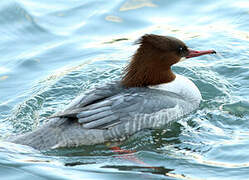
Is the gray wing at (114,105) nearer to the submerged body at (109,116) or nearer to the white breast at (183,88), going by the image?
the submerged body at (109,116)

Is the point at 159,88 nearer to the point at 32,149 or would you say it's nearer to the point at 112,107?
the point at 112,107

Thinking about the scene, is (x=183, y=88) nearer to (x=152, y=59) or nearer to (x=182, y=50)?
(x=182, y=50)

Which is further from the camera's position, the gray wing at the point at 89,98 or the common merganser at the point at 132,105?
the gray wing at the point at 89,98

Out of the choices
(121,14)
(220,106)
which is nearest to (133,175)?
(220,106)

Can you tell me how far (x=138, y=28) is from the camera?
10.8 metres

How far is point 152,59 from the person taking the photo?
725 cm

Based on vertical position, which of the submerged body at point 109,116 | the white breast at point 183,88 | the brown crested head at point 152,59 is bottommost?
the submerged body at point 109,116

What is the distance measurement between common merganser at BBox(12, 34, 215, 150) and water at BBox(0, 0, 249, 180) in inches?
5.6

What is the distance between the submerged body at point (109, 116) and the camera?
6.44m

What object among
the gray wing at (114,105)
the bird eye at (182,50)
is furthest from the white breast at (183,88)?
the bird eye at (182,50)

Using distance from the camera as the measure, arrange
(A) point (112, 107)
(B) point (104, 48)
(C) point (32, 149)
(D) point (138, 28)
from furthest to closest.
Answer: (D) point (138, 28), (B) point (104, 48), (A) point (112, 107), (C) point (32, 149)

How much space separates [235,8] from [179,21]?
1.39 m

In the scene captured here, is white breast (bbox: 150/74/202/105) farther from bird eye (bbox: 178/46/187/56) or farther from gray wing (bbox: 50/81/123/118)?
gray wing (bbox: 50/81/123/118)

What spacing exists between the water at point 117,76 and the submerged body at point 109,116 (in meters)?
0.13
